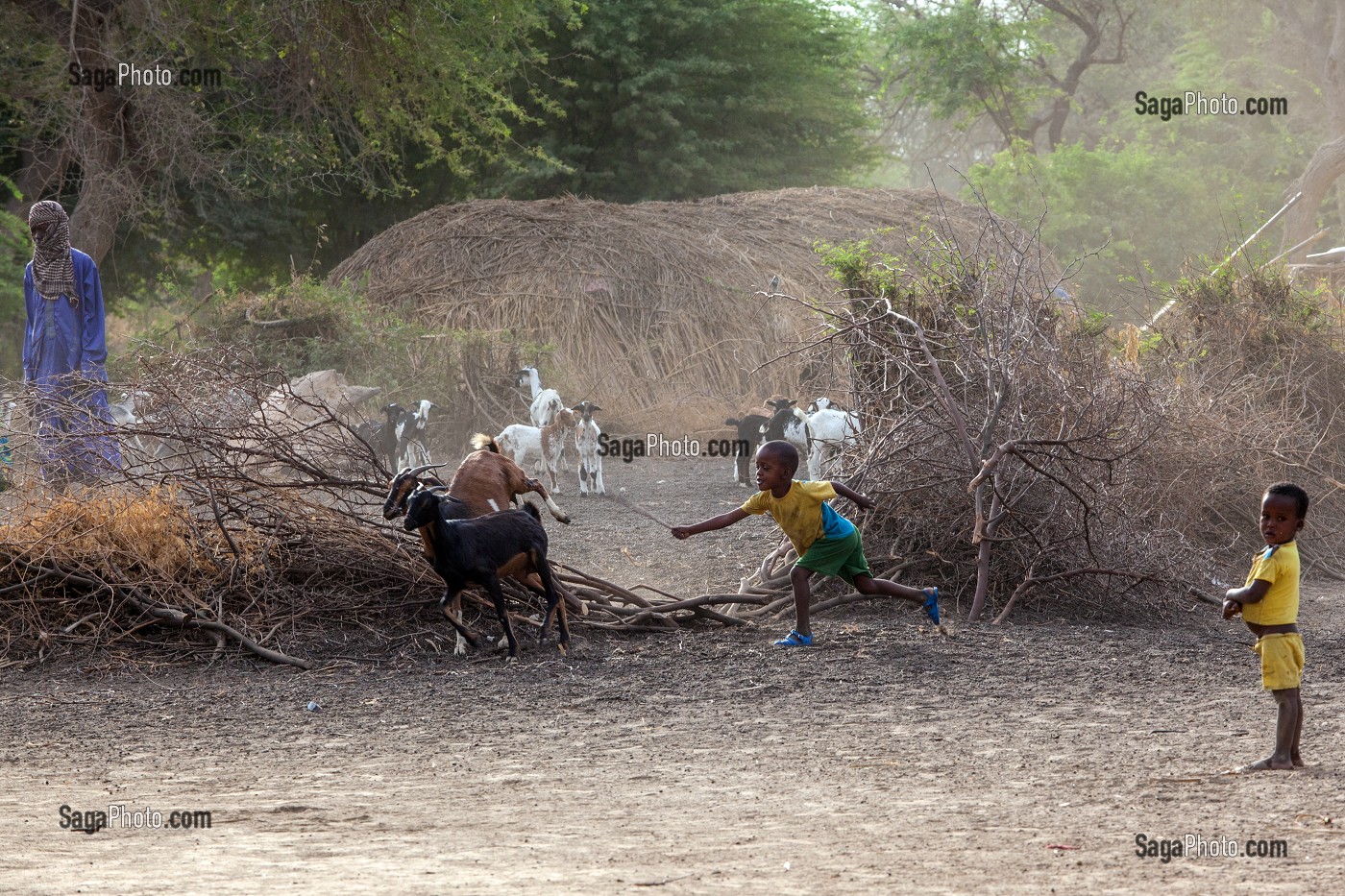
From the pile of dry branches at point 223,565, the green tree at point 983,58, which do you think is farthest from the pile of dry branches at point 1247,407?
the green tree at point 983,58

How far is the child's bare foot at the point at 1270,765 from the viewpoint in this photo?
177 inches

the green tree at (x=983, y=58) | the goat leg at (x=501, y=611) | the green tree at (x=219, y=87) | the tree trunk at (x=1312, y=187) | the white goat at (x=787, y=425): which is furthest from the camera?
the green tree at (x=983, y=58)

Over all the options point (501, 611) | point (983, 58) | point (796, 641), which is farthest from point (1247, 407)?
point (983, 58)

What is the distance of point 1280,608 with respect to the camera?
15.3 ft

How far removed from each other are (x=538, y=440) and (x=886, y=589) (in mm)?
7536

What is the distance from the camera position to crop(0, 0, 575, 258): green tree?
16.0m

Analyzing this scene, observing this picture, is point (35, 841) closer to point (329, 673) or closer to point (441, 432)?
point (329, 673)

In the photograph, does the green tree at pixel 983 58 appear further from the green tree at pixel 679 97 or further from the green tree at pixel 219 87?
the green tree at pixel 219 87

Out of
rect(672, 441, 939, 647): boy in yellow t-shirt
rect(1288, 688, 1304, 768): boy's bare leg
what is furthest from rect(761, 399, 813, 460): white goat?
rect(1288, 688, 1304, 768): boy's bare leg

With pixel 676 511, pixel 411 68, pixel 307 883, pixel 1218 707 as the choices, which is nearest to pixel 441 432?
pixel 411 68

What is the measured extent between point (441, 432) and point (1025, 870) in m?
14.8

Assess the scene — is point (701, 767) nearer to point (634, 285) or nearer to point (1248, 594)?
point (1248, 594)

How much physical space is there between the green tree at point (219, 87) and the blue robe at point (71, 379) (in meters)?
6.63

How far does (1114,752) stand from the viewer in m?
4.85
